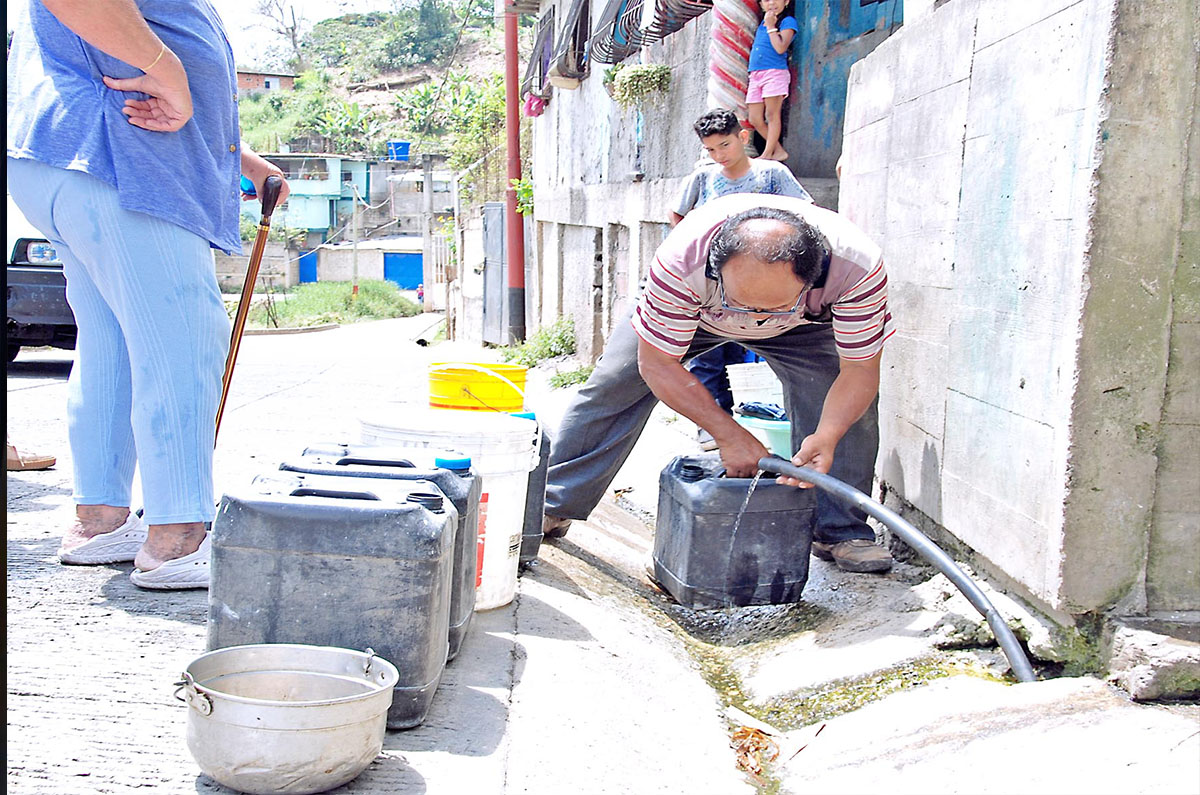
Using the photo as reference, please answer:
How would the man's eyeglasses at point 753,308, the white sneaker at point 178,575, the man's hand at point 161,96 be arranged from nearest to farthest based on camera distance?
the man's hand at point 161,96 < the white sneaker at point 178,575 < the man's eyeglasses at point 753,308

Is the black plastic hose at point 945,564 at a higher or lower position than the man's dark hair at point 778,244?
lower

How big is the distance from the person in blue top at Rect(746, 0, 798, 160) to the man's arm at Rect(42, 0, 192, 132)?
14.5ft

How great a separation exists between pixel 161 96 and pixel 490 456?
1.33 m

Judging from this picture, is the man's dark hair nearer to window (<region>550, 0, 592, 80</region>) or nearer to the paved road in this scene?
the paved road

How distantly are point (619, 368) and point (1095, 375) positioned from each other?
1.76 meters

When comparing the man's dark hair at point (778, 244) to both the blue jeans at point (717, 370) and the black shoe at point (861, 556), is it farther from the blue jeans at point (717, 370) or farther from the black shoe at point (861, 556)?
the blue jeans at point (717, 370)

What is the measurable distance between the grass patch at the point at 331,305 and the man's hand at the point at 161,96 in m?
26.1

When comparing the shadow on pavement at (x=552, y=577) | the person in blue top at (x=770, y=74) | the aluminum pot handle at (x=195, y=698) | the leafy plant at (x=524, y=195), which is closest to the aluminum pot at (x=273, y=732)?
the aluminum pot handle at (x=195, y=698)

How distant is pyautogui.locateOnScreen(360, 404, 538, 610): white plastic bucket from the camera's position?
314cm

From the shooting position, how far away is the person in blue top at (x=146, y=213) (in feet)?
9.41

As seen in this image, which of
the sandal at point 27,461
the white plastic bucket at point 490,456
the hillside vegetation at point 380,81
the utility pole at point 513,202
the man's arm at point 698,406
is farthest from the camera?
the hillside vegetation at point 380,81

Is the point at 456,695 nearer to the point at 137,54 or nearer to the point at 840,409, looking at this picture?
the point at 840,409

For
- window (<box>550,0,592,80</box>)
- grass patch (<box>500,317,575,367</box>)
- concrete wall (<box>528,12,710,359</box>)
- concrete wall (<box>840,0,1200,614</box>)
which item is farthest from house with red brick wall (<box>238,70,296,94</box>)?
concrete wall (<box>840,0,1200,614</box>)

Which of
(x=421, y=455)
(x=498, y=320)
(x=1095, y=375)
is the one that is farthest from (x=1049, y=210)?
(x=498, y=320)
